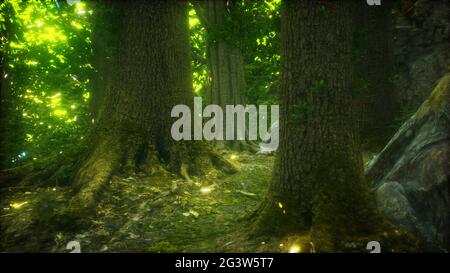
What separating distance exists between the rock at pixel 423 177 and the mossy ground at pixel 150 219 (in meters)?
0.75

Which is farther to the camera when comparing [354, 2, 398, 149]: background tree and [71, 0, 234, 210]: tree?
[354, 2, 398, 149]: background tree

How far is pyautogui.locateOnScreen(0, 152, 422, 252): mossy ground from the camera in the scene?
16.3 ft

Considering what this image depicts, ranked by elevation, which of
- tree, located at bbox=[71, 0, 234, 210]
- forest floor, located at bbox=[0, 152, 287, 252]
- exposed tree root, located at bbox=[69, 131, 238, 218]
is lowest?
forest floor, located at bbox=[0, 152, 287, 252]

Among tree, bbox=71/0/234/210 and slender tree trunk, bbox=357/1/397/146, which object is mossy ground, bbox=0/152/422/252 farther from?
slender tree trunk, bbox=357/1/397/146

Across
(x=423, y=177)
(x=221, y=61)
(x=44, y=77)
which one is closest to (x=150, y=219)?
(x=423, y=177)

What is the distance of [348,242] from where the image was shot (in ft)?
13.5

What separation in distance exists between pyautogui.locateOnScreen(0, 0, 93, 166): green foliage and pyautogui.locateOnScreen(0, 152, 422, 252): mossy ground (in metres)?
2.23

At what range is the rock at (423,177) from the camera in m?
4.54

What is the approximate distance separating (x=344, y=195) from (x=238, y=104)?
8.71 metres

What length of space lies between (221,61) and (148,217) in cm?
778

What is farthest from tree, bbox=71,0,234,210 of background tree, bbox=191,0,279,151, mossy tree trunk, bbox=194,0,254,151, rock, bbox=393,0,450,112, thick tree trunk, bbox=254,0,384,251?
rock, bbox=393,0,450,112

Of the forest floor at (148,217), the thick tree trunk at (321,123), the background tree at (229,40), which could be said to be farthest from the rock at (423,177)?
the background tree at (229,40)
